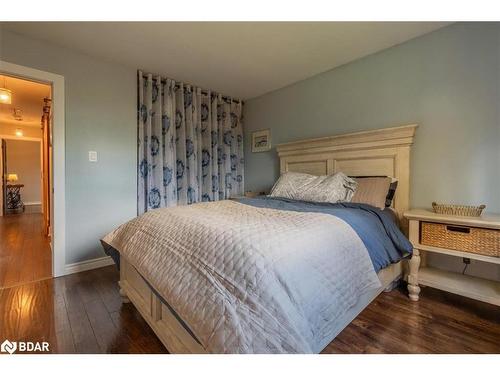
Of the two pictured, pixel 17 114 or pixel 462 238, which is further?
pixel 17 114

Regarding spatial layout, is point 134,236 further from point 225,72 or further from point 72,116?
point 225,72

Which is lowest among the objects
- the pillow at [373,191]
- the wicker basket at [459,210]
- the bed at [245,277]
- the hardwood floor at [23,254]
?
Result: the hardwood floor at [23,254]

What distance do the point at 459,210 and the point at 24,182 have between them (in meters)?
9.49

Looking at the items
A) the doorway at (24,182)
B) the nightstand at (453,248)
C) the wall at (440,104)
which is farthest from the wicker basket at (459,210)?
the doorway at (24,182)

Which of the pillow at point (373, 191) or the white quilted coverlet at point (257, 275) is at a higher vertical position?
the pillow at point (373, 191)

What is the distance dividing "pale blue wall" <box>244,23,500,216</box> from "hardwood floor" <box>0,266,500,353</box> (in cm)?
84

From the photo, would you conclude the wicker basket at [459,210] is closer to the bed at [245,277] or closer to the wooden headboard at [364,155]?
the wooden headboard at [364,155]

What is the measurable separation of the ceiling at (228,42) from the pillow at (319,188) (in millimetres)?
1236

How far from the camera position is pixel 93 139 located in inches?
94.9

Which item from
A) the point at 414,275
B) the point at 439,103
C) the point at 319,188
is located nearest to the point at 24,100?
the point at 319,188

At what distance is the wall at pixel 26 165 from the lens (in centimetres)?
642

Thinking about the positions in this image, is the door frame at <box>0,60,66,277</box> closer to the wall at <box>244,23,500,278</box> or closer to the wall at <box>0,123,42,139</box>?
the wall at <box>244,23,500,278</box>

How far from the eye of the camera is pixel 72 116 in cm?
228

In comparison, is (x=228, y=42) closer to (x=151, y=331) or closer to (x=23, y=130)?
(x=151, y=331)
